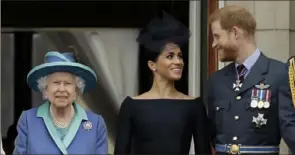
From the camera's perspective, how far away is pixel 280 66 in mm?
3461

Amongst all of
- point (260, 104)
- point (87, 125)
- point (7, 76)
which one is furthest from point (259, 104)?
point (7, 76)

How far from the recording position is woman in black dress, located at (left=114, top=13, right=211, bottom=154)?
3561mm

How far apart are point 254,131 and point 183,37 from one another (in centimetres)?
55

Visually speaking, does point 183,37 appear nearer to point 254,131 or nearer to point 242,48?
point 242,48

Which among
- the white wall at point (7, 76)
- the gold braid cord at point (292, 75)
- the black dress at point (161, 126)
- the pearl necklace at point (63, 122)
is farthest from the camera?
the white wall at point (7, 76)

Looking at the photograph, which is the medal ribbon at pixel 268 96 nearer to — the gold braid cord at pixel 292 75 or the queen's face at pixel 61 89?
the gold braid cord at pixel 292 75

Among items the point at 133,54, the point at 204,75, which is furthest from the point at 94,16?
the point at 204,75

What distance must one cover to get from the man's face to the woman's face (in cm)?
19

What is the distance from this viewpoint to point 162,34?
143 inches

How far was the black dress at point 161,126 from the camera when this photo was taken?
3.56 meters

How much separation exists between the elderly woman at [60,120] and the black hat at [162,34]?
1.11 feet

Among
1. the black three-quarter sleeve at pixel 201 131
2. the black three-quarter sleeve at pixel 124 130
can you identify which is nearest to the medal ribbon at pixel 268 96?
the black three-quarter sleeve at pixel 201 131

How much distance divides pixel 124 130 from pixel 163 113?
19 cm

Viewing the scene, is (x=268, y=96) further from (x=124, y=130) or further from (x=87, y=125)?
(x=87, y=125)
